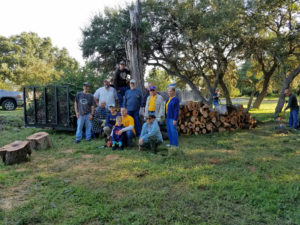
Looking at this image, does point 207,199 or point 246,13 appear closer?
point 207,199

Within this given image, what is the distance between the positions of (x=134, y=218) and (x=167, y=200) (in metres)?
0.57

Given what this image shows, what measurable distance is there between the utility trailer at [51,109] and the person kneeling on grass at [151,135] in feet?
11.3

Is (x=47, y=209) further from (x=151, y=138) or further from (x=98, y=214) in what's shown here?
(x=151, y=138)

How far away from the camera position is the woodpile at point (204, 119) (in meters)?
7.99

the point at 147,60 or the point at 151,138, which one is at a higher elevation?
the point at 147,60

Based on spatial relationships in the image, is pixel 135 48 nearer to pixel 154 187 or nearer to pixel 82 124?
pixel 82 124

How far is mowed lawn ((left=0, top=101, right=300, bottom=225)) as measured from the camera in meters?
2.57

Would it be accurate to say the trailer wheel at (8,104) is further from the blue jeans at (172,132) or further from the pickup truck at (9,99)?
the blue jeans at (172,132)

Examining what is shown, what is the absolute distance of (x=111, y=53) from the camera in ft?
52.2

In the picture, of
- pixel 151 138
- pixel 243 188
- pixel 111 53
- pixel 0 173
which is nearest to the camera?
pixel 243 188

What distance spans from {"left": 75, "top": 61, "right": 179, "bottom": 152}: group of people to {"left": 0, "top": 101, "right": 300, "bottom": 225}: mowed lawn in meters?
0.46

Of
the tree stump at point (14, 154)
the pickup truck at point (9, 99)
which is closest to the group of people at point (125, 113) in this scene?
the tree stump at point (14, 154)

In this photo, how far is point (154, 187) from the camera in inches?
132

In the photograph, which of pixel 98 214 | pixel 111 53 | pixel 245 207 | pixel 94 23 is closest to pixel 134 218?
pixel 98 214
